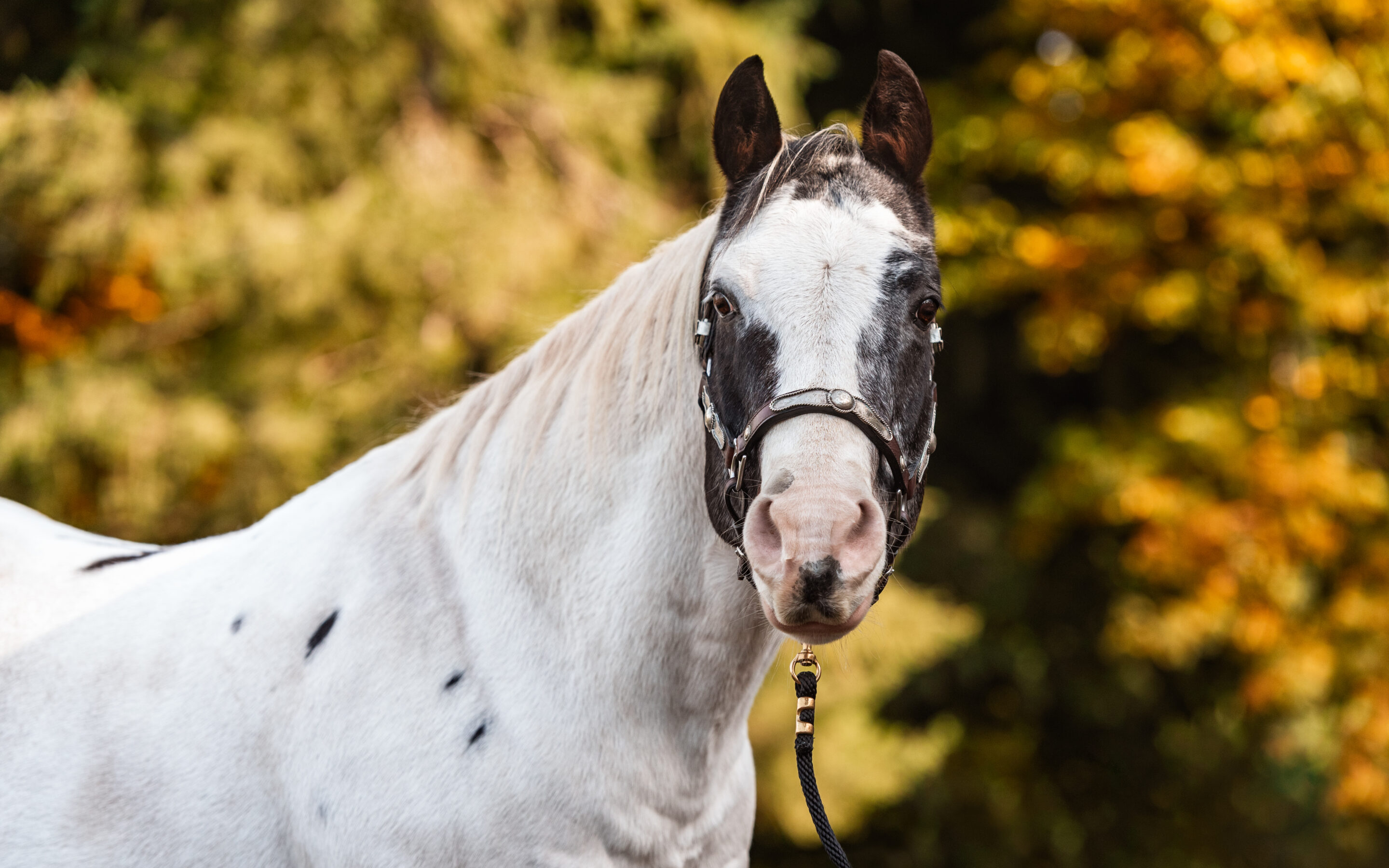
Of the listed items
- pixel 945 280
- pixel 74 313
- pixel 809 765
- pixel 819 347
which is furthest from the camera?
pixel 945 280

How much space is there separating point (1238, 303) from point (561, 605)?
20.0 ft

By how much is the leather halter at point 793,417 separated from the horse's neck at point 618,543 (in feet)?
0.35

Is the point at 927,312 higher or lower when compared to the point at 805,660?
higher

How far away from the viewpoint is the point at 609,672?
5.63ft

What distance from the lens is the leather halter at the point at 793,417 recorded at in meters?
1.45

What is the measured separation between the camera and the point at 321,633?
184 cm

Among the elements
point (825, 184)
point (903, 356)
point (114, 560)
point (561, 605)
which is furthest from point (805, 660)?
point (114, 560)

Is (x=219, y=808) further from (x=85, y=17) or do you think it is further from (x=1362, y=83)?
(x=1362, y=83)

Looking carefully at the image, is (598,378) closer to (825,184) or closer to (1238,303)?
(825,184)

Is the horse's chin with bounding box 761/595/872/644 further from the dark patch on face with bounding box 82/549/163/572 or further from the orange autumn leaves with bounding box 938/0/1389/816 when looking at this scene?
the orange autumn leaves with bounding box 938/0/1389/816

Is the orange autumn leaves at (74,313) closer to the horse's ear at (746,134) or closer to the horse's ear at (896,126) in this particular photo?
the horse's ear at (746,134)

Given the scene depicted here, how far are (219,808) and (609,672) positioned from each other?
767mm

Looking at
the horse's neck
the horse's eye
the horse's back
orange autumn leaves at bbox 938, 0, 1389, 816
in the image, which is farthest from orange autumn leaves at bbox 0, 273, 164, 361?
the horse's eye

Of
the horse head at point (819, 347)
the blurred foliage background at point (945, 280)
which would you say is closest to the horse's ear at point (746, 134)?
the horse head at point (819, 347)
